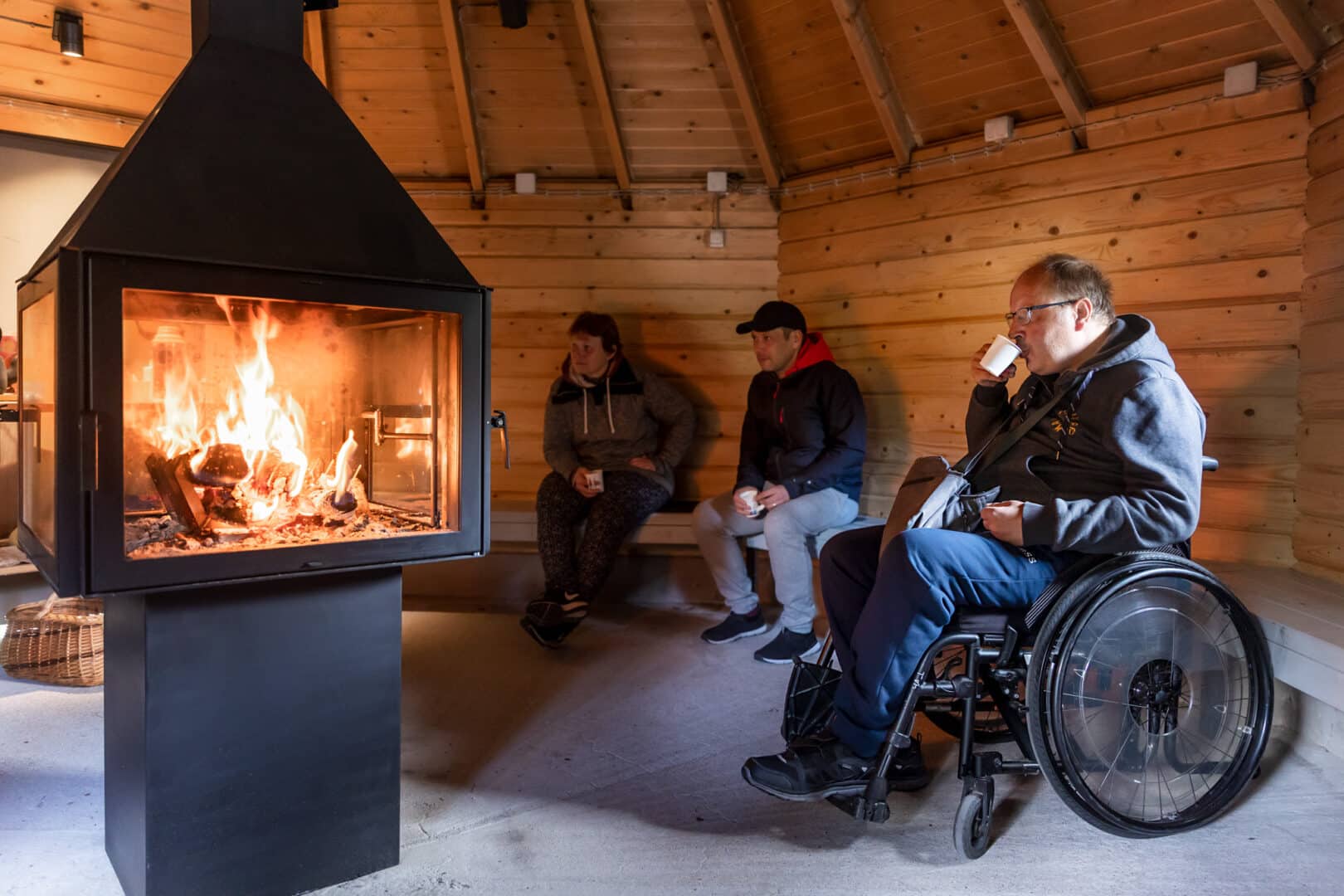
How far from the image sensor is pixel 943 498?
78.8 inches

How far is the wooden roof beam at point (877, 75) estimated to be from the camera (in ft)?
10.5

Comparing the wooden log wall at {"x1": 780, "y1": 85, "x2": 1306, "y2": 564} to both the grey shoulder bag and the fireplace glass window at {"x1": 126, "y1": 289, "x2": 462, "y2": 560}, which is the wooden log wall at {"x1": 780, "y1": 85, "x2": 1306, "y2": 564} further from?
the fireplace glass window at {"x1": 126, "y1": 289, "x2": 462, "y2": 560}

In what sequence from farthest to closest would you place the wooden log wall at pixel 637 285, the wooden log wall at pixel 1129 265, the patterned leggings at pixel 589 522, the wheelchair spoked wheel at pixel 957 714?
1. the wooden log wall at pixel 637 285
2. the patterned leggings at pixel 589 522
3. the wooden log wall at pixel 1129 265
4. the wheelchair spoked wheel at pixel 957 714

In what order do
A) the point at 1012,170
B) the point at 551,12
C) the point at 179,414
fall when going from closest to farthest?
the point at 179,414 < the point at 1012,170 < the point at 551,12

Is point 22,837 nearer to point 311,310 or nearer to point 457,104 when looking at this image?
point 311,310

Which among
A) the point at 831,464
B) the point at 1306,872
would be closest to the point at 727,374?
the point at 831,464

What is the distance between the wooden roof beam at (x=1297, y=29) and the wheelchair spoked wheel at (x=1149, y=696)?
61.3 inches

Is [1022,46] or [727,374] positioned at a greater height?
[1022,46]

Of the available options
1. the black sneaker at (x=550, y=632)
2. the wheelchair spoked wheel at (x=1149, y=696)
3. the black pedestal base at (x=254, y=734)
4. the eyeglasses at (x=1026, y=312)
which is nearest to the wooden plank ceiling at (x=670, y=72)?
the eyeglasses at (x=1026, y=312)

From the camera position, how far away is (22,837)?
6.06ft

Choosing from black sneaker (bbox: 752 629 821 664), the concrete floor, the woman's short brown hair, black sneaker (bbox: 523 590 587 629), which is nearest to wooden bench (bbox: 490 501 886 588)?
black sneaker (bbox: 752 629 821 664)

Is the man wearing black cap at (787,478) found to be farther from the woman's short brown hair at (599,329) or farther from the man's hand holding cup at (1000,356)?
the man's hand holding cup at (1000,356)

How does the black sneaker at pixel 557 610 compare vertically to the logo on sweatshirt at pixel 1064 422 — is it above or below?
below

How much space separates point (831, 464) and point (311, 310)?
1936 mm
